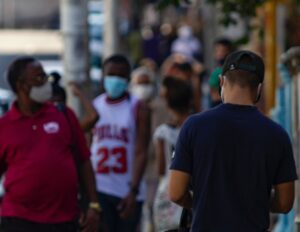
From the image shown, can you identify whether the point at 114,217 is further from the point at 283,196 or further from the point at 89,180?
the point at 283,196

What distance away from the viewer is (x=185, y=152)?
6.09m

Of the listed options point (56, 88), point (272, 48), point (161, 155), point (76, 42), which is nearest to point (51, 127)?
point (56, 88)

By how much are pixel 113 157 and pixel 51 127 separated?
6.48 ft

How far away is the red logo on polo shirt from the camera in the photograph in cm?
768

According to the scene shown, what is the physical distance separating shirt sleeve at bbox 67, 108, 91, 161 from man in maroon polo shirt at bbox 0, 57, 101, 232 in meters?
0.03

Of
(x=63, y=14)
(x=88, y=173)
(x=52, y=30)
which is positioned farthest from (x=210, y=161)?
(x=52, y=30)

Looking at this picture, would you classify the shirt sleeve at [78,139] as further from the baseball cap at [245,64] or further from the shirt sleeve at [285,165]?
the shirt sleeve at [285,165]

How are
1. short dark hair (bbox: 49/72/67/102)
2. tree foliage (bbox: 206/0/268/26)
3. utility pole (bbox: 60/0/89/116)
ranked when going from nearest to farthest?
1. short dark hair (bbox: 49/72/67/102)
2. tree foliage (bbox: 206/0/268/26)
3. utility pole (bbox: 60/0/89/116)

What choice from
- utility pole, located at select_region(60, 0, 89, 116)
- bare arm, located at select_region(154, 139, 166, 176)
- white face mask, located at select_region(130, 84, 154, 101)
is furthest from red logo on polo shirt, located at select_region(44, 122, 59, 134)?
white face mask, located at select_region(130, 84, 154, 101)

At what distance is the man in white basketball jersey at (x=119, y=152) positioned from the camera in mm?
9570

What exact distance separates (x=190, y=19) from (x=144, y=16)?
1.87 metres

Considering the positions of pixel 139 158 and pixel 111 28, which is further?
pixel 111 28

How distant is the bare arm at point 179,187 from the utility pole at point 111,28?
1378 centimetres

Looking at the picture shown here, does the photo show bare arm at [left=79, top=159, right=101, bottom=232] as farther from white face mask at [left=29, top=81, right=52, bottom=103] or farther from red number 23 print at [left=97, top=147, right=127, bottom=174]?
red number 23 print at [left=97, top=147, right=127, bottom=174]
